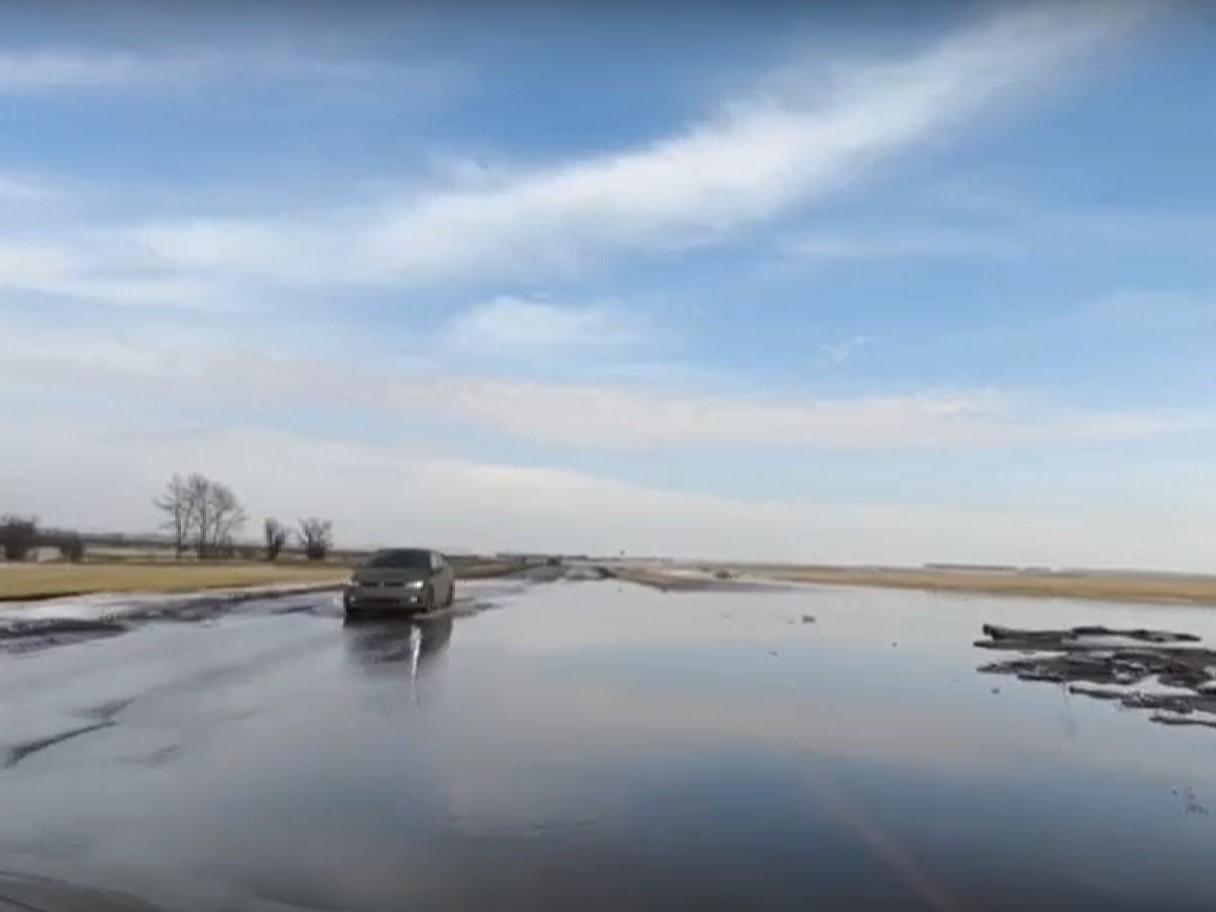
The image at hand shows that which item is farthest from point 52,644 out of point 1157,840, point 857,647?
point 1157,840

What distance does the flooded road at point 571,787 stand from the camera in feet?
23.5

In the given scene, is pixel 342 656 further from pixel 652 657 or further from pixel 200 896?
pixel 200 896

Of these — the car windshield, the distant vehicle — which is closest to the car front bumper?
the distant vehicle

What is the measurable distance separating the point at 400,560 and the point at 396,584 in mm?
1760

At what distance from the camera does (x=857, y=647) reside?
87.2 ft

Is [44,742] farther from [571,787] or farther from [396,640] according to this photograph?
[396,640]

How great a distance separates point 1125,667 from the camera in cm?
2412

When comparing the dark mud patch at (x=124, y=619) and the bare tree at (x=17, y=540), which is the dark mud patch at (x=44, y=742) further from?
the bare tree at (x=17, y=540)

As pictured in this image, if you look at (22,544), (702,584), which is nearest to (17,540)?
(22,544)

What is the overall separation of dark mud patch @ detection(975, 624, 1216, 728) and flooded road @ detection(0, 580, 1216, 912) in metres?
0.90

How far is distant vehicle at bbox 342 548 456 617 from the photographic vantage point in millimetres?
30438

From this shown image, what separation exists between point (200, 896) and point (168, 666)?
12.3 m

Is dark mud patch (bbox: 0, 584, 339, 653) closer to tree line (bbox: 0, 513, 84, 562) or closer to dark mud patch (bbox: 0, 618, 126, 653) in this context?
dark mud patch (bbox: 0, 618, 126, 653)

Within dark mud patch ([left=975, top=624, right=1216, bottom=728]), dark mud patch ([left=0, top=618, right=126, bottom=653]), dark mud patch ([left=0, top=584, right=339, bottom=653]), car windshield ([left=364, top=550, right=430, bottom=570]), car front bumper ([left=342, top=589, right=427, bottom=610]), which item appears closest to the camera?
dark mud patch ([left=975, top=624, right=1216, bottom=728])
